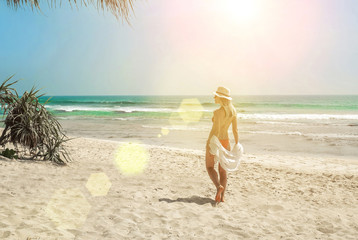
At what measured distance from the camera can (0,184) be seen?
482cm

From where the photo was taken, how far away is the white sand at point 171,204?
3.59 meters

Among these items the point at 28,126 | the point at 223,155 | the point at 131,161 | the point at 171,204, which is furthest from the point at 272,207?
the point at 28,126

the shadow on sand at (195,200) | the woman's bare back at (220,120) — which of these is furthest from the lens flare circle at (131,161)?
the woman's bare back at (220,120)

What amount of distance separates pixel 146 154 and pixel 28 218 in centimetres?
537

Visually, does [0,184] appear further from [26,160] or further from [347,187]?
[347,187]

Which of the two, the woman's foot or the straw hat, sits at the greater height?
the straw hat

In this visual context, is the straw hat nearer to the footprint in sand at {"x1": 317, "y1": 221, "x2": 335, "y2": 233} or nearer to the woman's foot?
the woman's foot

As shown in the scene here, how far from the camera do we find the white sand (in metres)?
3.59

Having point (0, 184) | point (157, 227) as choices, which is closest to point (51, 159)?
point (0, 184)

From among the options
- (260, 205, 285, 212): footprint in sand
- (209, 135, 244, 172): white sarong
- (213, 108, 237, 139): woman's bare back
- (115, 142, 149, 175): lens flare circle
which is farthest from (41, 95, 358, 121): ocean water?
(213, 108, 237, 139): woman's bare back

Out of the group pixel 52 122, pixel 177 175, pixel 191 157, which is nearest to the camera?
pixel 177 175

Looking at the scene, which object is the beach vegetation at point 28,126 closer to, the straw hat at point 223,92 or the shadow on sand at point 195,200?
the shadow on sand at point 195,200

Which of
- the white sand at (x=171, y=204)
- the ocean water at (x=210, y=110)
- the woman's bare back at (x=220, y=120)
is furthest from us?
the ocean water at (x=210, y=110)

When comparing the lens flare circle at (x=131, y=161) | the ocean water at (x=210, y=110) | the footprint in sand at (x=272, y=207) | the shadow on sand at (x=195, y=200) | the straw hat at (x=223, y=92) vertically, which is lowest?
the ocean water at (x=210, y=110)
